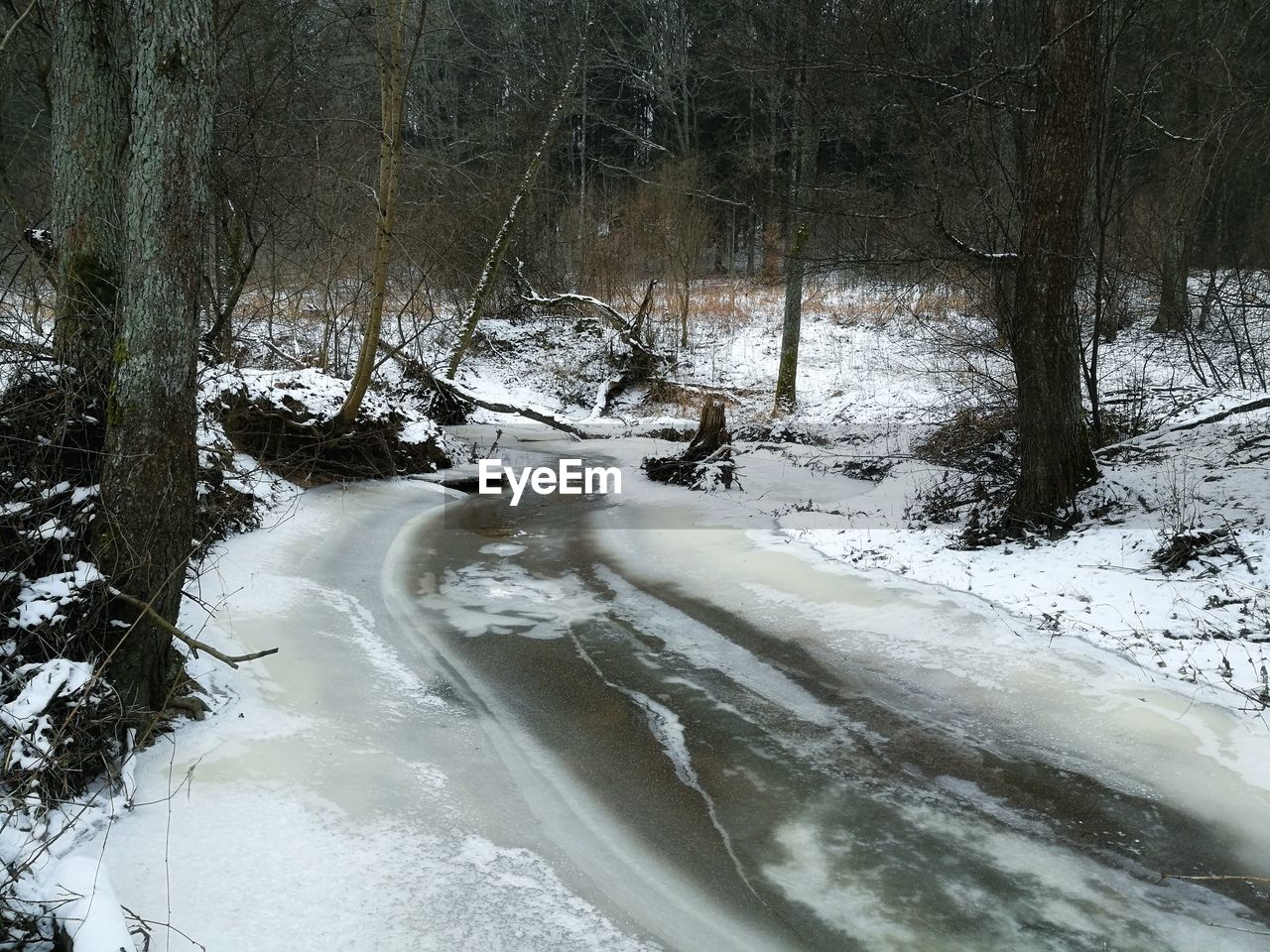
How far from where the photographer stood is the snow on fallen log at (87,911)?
2609 millimetres

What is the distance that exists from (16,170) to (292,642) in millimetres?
10222

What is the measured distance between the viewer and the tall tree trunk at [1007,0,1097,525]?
6.57 meters

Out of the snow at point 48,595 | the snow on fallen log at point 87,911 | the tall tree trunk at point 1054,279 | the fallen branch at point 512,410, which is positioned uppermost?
the tall tree trunk at point 1054,279

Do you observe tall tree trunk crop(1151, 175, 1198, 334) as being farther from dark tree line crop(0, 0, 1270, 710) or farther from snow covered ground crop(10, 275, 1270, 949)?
snow covered ground crop(10, 275, 1270, 949)

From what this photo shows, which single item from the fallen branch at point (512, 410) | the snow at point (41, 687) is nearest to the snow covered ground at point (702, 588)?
the snow at point (41, 687)

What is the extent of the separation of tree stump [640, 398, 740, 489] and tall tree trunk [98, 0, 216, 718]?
7399 mm

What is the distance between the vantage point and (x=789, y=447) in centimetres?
1299

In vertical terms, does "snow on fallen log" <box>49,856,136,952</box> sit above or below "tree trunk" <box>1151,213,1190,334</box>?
below

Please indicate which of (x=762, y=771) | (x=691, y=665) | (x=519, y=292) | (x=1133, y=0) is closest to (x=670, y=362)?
(x=519, y=292)

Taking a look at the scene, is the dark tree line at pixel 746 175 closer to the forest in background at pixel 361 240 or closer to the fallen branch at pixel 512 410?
the forest in background at pixel 361 240

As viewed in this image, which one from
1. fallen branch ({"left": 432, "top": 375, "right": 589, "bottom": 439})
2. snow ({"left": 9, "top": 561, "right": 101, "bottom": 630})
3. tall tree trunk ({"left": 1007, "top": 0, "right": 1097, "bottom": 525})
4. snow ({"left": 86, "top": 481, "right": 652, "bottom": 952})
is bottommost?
snow ({"left": 86, "top": 481, "right": 652, "bottom": 952})

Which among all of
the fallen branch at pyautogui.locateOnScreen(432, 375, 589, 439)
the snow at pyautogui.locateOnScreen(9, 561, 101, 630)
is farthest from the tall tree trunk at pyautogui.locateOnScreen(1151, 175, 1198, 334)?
the fallen branch at pyautogui.locateOnScreen(432, 375, 589, 439)

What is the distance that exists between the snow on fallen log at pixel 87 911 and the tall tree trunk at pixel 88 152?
9.05 feet

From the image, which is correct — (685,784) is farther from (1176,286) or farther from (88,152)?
(1176,286)
